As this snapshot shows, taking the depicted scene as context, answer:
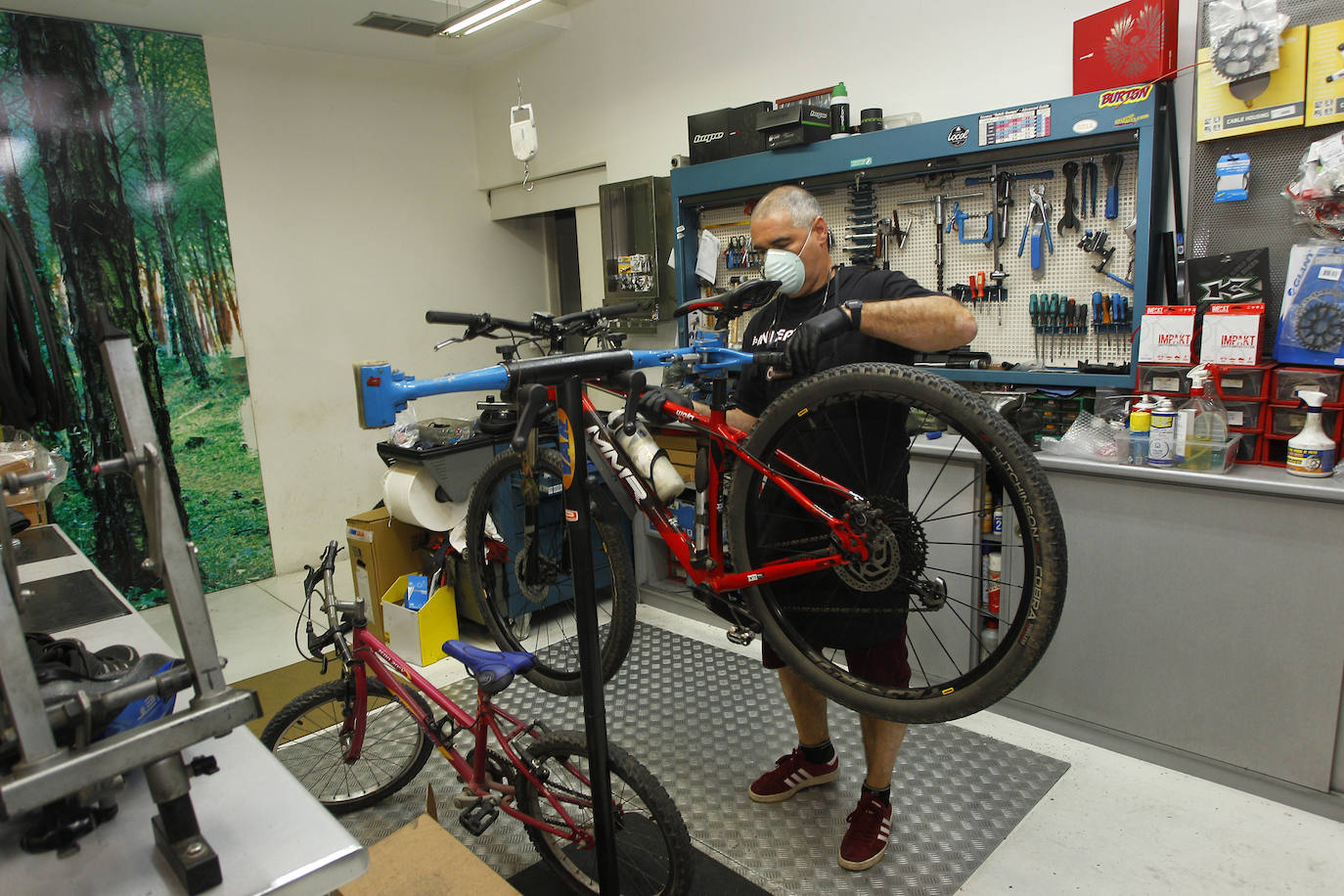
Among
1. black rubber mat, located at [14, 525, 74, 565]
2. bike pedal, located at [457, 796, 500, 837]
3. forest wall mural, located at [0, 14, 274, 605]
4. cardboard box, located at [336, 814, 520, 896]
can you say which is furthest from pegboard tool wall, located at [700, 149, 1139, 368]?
forest wall mural, located at [0, 14, 274, 605]

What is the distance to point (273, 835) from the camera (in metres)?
0.93

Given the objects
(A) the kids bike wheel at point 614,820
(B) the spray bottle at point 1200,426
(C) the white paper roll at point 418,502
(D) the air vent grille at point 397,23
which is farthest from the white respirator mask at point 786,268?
(D) the air vent grille at point 397,23

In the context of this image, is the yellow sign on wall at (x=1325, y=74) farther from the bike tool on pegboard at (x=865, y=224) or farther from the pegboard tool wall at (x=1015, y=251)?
the bike tool on pegboard at (x=865, y=224)

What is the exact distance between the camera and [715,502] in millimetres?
1849

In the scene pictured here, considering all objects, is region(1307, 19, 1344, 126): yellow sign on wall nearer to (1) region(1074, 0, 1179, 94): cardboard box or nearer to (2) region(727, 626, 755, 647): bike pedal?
(1) region(1074, 0, 1179, 94): cardboard box

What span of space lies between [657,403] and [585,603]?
47cm

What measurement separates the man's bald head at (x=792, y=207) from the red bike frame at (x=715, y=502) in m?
0.56

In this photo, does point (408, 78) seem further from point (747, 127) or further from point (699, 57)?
point (747, 127)

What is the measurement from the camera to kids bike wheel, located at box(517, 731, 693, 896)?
1803 mm

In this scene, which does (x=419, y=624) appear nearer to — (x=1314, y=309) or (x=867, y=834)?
(x=867, y=834)

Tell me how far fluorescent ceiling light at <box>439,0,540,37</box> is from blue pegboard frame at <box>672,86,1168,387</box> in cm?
118

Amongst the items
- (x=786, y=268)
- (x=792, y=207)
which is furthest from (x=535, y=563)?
(x=792, y=207)

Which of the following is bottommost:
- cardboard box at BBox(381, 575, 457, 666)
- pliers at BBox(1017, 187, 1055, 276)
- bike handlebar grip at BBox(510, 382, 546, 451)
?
cardboard box at BBox(381, 575, 457, 666)

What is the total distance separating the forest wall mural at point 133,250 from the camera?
3.93 meters
